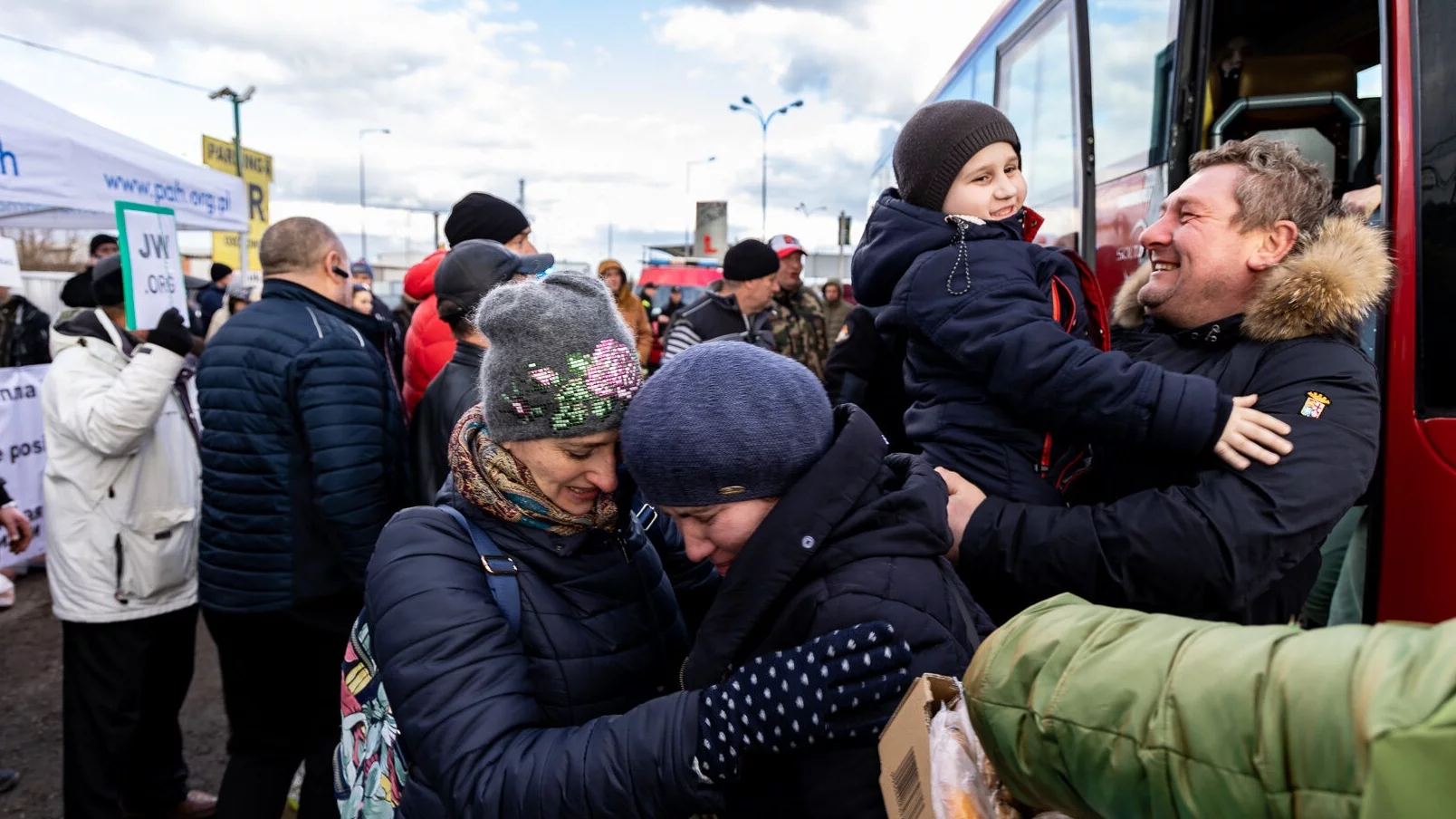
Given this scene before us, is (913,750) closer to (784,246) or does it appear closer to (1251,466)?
(1251,466)

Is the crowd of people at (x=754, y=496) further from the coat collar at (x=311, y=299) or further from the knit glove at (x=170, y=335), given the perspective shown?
the knit glove at (x=170, y=335)

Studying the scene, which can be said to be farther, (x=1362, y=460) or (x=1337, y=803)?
(x=1362, y=460)

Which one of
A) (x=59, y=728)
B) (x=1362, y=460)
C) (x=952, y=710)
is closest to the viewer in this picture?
(x=952, y=710)

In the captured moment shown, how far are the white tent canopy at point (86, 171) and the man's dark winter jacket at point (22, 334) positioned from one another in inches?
38.1

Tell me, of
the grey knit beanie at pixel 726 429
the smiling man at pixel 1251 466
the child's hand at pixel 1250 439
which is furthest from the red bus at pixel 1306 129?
the grey knit beanie at pixel 726 429

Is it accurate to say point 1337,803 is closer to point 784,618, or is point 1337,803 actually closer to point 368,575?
point 784,618

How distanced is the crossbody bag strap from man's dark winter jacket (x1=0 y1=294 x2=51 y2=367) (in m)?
6.66

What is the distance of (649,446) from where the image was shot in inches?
53.7

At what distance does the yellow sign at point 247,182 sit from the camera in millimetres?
15955

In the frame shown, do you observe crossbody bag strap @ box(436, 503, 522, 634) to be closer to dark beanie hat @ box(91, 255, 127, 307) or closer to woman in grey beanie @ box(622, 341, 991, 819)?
woman in grey beanie @ box(622, 341, 991, 819)

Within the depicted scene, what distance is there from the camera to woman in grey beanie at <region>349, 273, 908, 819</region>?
4.09ft

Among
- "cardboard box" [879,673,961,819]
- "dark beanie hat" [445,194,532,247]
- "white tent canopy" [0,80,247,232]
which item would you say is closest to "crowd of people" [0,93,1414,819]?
"cardboard box" [879,673,961,819]

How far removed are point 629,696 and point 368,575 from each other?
49 centimetres

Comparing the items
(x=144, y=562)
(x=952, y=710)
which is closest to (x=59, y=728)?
(x=144, y=562)
